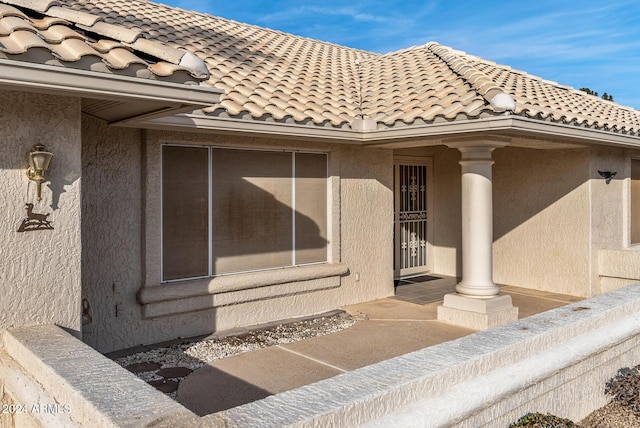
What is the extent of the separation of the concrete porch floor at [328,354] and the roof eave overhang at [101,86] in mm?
2861

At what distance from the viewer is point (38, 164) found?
14.2 feet

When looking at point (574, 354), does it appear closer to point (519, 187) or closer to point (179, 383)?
point (179, 383)

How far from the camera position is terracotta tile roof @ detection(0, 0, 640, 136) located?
15.0ft

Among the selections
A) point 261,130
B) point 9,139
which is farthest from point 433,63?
point 9,139

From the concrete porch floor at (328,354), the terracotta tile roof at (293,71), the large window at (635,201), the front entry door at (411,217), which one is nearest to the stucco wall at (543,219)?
the concrete porch floor at (328,354)

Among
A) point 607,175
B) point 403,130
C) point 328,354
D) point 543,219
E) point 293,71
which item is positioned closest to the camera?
point 328,354

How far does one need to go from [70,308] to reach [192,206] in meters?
3.18

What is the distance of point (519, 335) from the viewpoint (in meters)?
4.30

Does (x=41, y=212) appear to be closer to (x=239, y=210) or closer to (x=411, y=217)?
(x=239, y=210)

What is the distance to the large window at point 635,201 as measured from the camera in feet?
40.0

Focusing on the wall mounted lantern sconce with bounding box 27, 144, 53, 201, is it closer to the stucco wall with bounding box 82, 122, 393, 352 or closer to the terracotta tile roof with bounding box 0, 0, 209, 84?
the terracotta tile roof with bounding box 0, 0, 209, 84

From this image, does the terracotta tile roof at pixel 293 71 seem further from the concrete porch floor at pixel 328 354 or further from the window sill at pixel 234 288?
the concrete porch floor at pixel 328 354

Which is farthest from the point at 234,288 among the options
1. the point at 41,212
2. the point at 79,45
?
the point at 79,45

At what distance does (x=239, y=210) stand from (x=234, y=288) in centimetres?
118
